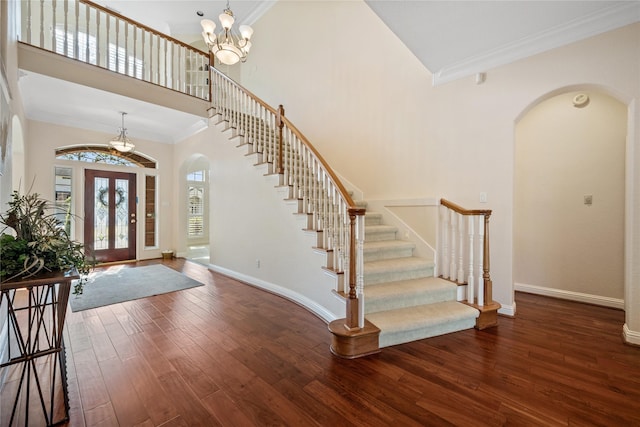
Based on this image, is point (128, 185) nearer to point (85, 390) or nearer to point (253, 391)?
point (85, 390)

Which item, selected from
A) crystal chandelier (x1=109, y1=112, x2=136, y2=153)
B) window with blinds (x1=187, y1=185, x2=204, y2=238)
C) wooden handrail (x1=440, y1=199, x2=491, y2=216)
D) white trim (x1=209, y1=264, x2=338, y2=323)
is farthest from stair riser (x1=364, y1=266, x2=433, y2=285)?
window with blinds (x1=187, y1=185, x2=204, y2=238)

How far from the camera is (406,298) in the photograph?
2.78 metres

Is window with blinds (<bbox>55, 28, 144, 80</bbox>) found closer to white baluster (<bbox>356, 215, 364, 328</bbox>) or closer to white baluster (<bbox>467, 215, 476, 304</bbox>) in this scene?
white baluster (<bbox>356, 215, 364, 328</bbox>)

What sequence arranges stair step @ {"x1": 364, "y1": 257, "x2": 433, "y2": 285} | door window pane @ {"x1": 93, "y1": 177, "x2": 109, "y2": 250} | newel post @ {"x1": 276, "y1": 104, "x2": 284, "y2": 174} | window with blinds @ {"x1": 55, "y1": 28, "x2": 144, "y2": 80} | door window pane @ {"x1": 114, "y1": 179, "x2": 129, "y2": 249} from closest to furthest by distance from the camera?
stair step @ {"x1": 364, "y1": 257, "x2": 433, "y2": 285}, newel post @ {"x1": 276, "y1": 104, "x2": 284, "y2": 174}, window with blinds @ {"x1": 55, "y1": 28, "x2": 144, "y2": 80}, door window pane @ {"x1": 93, "y1": 177, "x2": 109, "y2": 250}, door window pane @ {"x1": 114, "y1": 179, "x2": 129, "y2": 249}

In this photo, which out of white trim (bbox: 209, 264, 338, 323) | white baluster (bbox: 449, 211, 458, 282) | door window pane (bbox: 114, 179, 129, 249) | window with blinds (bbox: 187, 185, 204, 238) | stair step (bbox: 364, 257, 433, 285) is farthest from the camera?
window with blinds (bbox: 187, 185, 204, 238)

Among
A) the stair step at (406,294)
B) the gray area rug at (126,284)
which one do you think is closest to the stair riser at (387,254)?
the stair step at (406,294)

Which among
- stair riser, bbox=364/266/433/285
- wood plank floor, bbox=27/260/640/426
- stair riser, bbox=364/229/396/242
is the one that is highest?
stair riser, bbox=364/229/396/242

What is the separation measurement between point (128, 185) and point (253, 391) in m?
6.43

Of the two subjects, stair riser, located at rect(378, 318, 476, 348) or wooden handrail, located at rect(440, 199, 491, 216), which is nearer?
stair riser, located at rect(378, 318, 476, 348)

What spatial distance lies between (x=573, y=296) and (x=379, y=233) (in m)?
2.61

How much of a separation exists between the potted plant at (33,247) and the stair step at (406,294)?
226 cm

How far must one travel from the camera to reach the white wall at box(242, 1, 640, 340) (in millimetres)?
2516

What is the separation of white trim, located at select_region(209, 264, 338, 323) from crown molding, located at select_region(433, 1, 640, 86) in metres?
3.18

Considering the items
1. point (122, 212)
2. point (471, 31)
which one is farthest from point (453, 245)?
point (122, 212)
